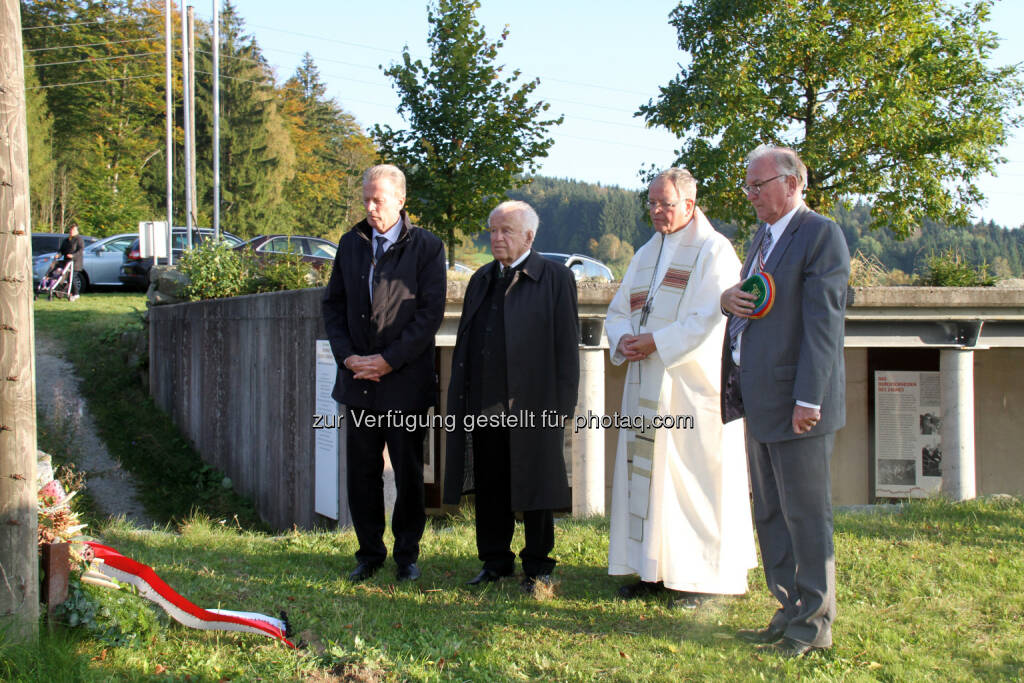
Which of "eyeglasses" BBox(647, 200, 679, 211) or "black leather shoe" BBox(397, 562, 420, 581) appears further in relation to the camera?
"black leather shoe" BBox(397, 562, 420, 581)

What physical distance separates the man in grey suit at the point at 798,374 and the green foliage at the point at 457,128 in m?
12.7

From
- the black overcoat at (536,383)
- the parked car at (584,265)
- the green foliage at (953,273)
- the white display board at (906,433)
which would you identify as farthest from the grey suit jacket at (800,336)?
the parked car at (584,265)

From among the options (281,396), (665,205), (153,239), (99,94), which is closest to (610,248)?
(99,94)

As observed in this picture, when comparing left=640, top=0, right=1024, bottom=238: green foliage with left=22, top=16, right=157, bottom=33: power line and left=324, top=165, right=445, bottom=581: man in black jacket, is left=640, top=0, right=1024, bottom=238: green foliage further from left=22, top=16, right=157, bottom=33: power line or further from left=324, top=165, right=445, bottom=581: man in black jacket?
left=22, top=16, right=157, bottom=33: power line

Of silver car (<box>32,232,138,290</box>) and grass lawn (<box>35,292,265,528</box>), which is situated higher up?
silver car (<box>32,232,138,290</box>)

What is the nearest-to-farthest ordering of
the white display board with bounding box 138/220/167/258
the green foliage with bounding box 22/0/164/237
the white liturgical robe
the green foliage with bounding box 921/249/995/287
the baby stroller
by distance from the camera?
the white liturgical robe, the green foliage with bounding box 921/249/995/287, the white display board with bounding box 138/220/167/258, the baby stroller, the green foliage with bounding box 22/0/164/237

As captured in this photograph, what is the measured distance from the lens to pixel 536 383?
4.80 metres

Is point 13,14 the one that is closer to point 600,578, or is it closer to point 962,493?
point 600,578

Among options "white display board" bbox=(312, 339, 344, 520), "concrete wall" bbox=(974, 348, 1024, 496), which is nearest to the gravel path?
"white display board" bbox=(312, 339, 344, 520)

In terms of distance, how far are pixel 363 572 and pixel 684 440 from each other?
195 cm

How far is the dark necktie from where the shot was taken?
401cm

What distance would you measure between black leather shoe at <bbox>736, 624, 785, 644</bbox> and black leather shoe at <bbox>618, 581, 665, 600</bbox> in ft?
2.24

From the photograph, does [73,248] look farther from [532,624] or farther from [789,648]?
[789,648]

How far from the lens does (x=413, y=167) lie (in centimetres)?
1723
